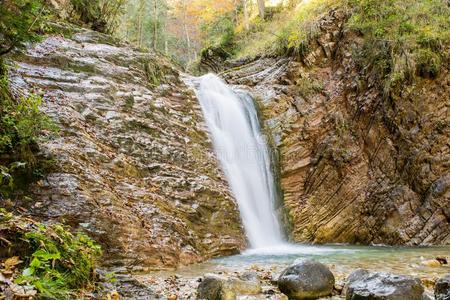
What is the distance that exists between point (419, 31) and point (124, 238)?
399 inches

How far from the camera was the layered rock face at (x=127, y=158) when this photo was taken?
19.6ft

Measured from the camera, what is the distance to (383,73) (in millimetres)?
11086

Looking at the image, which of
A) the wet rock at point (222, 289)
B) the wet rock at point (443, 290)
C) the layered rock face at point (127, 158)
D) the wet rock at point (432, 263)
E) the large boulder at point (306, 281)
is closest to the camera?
the wet rock at point (443, 290)

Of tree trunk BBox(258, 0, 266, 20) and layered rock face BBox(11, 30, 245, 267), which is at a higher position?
tree trunk BBox(258, 0, 266, 20)

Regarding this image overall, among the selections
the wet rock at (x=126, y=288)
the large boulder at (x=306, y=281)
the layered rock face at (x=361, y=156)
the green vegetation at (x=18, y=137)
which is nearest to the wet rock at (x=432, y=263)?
the large boulder at (x=306, y=281)

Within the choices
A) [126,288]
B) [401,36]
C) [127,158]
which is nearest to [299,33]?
[401,36]

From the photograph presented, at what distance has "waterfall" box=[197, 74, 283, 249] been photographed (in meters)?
9.47

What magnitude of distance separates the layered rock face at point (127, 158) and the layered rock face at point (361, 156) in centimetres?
269

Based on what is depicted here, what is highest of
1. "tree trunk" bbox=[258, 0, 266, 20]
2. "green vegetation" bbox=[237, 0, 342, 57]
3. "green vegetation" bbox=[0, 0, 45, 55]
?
"tree trunk" bbox=[258, 0, 266, 20]

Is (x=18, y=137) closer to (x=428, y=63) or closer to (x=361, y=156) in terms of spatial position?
(x=361, y=156)

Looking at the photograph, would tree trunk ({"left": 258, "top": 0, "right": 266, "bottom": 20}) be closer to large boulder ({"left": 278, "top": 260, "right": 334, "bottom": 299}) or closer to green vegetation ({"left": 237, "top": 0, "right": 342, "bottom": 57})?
green vegetation ({"left": 237, "top": 0, "right": 342, "bottom": 57})

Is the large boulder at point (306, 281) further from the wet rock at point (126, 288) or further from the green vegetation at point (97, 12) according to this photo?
the green vegetation at point (97, 12)

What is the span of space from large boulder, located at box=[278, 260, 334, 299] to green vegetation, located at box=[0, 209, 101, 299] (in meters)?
2.42

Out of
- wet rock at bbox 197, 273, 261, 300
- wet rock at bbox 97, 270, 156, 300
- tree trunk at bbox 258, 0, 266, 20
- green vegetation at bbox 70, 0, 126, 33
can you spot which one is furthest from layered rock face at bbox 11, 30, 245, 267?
tree trunk at bbox 258, 0, 266, 20
